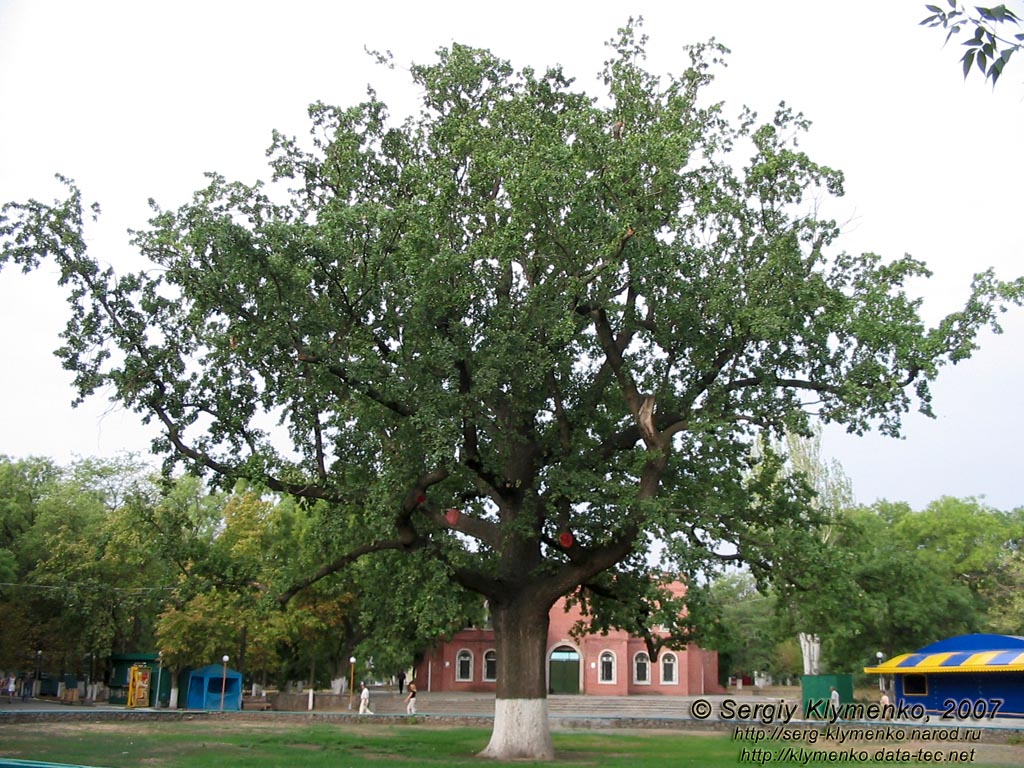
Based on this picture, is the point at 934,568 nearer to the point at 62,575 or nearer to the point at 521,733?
the point at 521,733

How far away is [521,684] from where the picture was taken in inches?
848

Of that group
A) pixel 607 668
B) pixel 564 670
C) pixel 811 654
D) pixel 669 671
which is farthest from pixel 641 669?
pixel 811 654

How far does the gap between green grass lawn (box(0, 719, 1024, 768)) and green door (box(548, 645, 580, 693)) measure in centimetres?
3036

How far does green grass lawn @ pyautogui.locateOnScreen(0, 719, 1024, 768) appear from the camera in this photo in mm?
19906

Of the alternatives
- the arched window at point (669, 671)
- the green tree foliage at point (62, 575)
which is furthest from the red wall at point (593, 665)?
the green tree foliage at point (62, 575)

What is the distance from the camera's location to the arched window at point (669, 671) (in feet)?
205

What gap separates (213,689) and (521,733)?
1011 inches

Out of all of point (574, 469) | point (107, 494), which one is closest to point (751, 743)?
point (574, 469)

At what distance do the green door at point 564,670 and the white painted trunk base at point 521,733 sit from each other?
42.1 m

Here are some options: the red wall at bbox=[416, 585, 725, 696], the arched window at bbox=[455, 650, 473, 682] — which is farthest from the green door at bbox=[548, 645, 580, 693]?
the arched window at bbox=[455, 650, 473, 682]

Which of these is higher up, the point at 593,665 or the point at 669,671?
the point at 593,665

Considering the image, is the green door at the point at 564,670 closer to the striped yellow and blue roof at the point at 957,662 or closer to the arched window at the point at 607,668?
the arched window at the point at 607,668

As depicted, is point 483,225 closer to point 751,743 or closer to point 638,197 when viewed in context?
point 638,197

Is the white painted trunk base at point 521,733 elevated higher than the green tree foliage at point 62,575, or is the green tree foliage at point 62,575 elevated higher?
the green tree foliage at point 62,575
